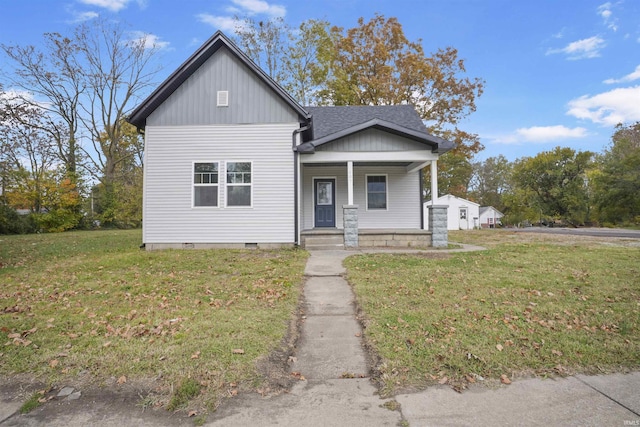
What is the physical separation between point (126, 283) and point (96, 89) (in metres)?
26.8

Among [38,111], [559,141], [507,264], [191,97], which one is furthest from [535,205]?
[38,111]

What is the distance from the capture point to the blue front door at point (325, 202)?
13.4 meters

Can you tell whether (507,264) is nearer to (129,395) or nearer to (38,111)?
(129,395)

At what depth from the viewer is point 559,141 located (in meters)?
40.3

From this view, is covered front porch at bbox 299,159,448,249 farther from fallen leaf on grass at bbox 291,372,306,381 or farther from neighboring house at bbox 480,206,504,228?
neighboring house at bbox 480,206,504,228

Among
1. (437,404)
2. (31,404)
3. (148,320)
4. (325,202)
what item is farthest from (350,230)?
(31,404)

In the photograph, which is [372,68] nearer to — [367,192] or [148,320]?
[367,192]

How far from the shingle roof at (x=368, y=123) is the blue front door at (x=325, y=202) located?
1896 mm

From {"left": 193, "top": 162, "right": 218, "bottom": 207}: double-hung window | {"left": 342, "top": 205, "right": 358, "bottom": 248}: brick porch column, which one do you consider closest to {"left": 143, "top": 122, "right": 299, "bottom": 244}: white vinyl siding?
{"left": 193, "top": 162, "right": 218, "bottom": 207}: double-hung window

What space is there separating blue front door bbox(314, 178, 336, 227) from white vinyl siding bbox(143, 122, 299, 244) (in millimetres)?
2755

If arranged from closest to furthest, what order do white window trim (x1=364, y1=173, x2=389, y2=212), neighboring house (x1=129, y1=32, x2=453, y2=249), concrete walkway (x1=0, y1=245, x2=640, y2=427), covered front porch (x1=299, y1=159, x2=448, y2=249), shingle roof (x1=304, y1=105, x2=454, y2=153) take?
1. concrete walkway (x1=0, y1=245, x2=640, y2=427)
2. shingle roof (x1=304, y1=105, x2=454, y2=153)
3. neighboring house (x1=129, y1=32, x2=453, y2=249)
4. covered front porch (x1=299, y1=159, x2=448, y2=249)
5. white window trim (x1=364, y1=173, x2=389, y2=212)

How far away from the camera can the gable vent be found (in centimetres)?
1077

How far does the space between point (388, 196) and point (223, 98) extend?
23.7 feet

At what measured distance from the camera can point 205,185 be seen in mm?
10820
